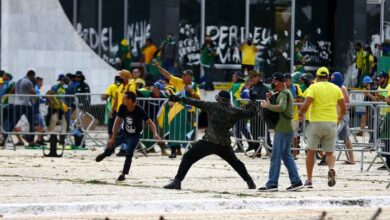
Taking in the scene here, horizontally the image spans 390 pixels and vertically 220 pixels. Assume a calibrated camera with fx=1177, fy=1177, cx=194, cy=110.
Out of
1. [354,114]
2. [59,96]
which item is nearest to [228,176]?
[354,114]

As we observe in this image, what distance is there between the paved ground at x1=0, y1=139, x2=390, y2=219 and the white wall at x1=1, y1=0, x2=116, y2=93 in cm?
993

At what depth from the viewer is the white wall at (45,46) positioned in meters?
32.8

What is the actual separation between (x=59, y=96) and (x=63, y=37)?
8040mm

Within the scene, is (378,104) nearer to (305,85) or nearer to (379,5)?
(305,85)

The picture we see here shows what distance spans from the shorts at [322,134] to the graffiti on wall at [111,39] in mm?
17821

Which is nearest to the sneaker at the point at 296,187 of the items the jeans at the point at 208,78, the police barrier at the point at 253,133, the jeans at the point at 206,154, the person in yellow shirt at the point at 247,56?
the jeans at the point at 206,154

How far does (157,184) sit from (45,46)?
1718cm

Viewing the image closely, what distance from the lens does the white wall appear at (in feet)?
108

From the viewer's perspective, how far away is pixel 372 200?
15.0 metres

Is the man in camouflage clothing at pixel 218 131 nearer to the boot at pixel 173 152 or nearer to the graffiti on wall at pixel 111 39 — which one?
the boot at pixel 173 152

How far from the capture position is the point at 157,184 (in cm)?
1727

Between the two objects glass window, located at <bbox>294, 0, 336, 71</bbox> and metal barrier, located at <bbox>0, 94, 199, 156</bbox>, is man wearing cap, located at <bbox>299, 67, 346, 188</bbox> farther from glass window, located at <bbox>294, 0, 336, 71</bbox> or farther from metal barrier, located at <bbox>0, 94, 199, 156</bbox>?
glass window, located at <bbox>294, 0, 336, 71</bbox>

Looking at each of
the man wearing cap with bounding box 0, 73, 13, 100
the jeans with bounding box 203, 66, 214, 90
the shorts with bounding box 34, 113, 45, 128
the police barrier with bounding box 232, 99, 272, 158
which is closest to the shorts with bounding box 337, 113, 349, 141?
the police barrier with bounding box 232, 99, 272, 158

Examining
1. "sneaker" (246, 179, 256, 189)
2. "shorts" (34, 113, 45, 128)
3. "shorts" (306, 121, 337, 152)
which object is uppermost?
"shorts" (306, 121, 337, 152)
